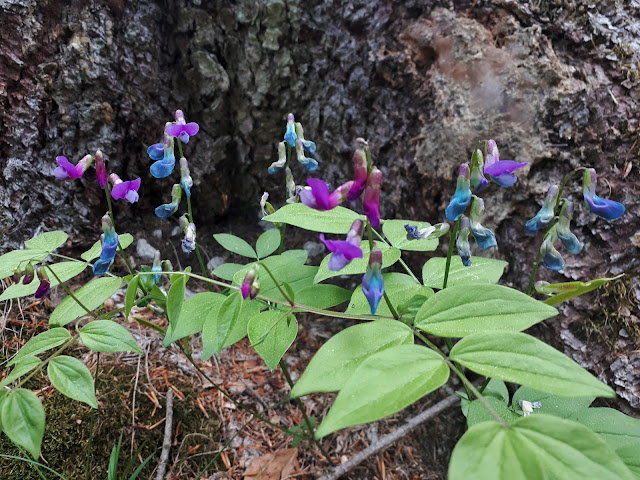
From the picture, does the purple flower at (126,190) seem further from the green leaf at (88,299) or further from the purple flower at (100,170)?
the green leaf at (88,299)

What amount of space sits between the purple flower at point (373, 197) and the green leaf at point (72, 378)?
0.91 m

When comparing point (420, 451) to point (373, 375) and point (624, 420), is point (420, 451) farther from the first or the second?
point (373, 375)

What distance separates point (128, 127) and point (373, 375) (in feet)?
8.05

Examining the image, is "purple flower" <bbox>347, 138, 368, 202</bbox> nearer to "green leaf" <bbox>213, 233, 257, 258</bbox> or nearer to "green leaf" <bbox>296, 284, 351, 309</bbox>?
"green leaf" <bbox>296, 284, 351, 309</bbox>

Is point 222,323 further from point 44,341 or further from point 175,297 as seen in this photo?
point 44,341

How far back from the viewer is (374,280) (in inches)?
43.8

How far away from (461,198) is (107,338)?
1196 mm

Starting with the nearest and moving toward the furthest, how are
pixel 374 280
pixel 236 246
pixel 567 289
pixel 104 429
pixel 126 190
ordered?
pixel 374 280, pixel 567 289, pixel 126 190, pixel 104 429, pixel 236 246

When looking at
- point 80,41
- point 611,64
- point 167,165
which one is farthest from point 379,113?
point 80,41

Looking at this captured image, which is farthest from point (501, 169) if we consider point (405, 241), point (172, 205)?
point (172, 205)

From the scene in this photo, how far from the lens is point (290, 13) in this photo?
8.81 ft

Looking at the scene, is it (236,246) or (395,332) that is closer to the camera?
(395,332)

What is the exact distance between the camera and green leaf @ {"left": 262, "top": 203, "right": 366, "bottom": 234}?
1338mm

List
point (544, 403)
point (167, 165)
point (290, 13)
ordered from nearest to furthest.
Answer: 1. point (544, 403)
2. point (167, 165)
3. point (290, 13)
